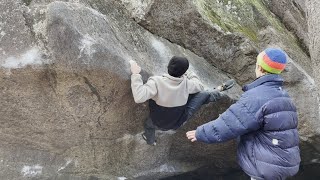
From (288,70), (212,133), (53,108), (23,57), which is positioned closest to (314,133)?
(288,70)

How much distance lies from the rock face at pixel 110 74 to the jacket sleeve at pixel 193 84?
42cm

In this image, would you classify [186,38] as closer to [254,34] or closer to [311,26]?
[254,34]

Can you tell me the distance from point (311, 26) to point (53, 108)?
10.9 feet

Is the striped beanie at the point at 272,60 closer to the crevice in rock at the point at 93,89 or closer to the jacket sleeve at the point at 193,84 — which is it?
the jacket sleeve at the point at 193,84

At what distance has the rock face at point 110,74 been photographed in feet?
15.2

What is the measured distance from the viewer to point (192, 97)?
5109 mm

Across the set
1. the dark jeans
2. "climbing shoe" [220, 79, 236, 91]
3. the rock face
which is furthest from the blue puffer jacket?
the rock face

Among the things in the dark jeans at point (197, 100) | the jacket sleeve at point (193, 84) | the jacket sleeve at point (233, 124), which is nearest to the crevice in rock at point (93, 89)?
the dark jeans at point (197, 100)

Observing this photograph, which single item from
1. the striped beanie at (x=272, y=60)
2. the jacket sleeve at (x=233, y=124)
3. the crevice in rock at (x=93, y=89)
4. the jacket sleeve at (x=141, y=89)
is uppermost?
the striped beanie at (x=272, y=60)

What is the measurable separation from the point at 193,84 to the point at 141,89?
0.66 m

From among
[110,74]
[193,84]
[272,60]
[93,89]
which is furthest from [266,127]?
[93,89]

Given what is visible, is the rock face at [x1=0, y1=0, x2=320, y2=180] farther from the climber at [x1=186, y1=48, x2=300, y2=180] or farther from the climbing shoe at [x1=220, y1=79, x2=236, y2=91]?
the climber at [x1=186, y1=48, x2=300, y2=180]

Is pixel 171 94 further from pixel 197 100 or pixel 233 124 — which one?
pixel 233 124

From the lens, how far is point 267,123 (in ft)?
13.2
